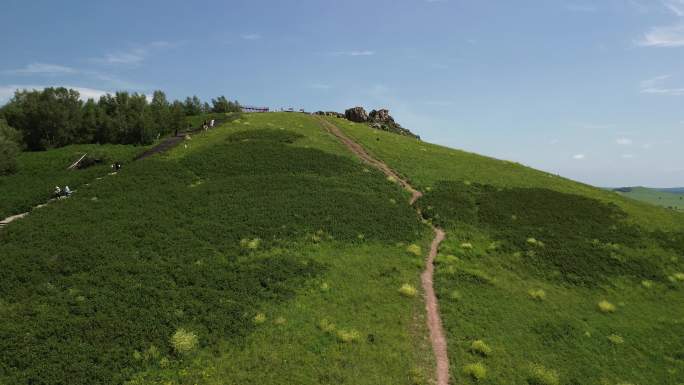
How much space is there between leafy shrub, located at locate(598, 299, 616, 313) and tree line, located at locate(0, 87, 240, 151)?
75908 millimetres

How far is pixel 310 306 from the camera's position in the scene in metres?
23.9

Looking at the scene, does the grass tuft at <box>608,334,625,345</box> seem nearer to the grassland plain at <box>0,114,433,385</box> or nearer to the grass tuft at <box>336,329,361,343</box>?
the grassland plain at <box>0,114,433,385</box>

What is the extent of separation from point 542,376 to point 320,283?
1485 centimetres

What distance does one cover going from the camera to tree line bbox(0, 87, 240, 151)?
74625mm

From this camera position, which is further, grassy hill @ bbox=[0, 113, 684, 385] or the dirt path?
the dirt path

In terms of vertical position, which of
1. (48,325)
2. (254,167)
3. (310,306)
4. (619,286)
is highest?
(254,167)

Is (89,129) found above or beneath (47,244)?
above

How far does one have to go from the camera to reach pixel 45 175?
5156 cm

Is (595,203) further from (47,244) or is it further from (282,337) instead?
(47,244)

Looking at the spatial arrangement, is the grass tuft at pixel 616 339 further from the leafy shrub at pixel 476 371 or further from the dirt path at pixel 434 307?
the dirt path at pixel 434 307

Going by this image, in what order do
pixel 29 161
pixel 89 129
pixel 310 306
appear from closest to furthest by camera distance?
pixel 310 306, pixel 29 161, pixel 89 129

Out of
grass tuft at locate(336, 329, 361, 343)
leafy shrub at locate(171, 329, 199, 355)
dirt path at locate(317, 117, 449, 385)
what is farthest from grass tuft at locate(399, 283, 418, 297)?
leafy shrub at locate(171, 329, 199, 355)

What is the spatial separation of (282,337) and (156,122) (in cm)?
7266

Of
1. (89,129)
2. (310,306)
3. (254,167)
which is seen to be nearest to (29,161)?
(89,129)
